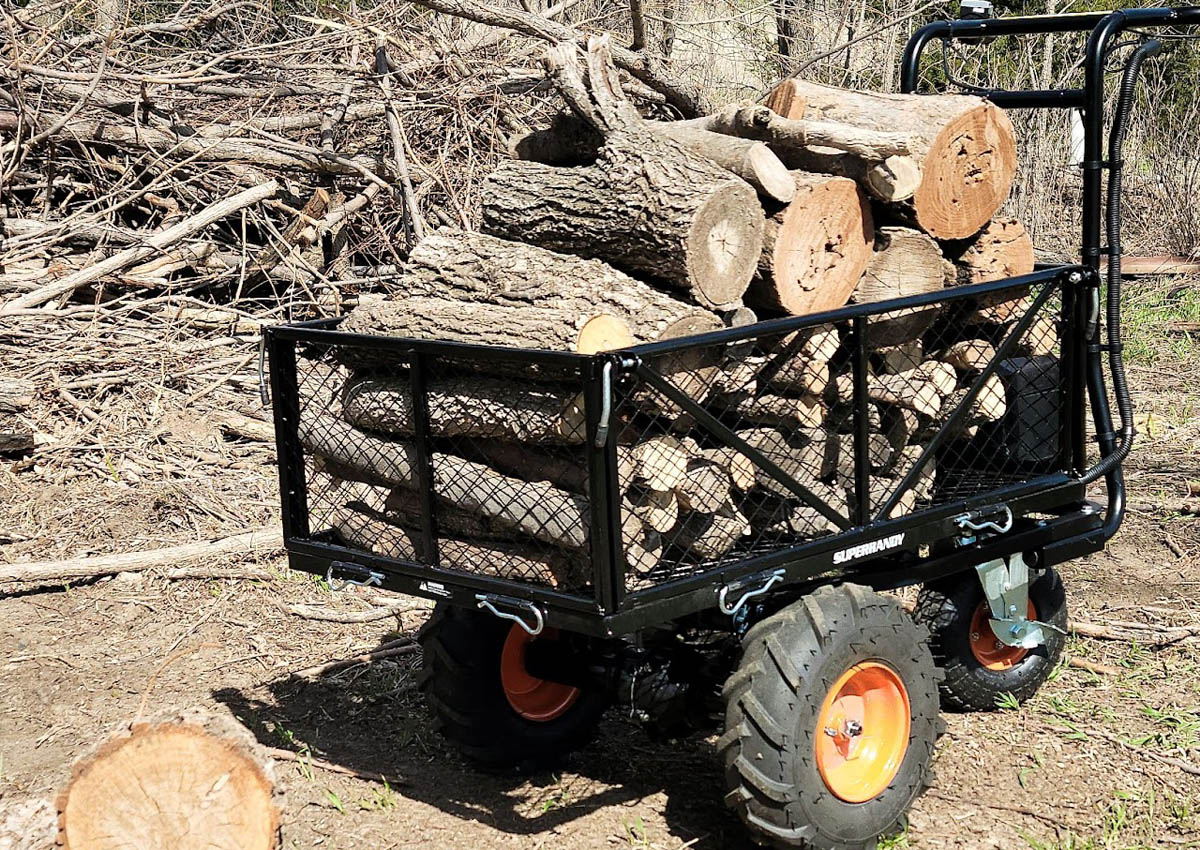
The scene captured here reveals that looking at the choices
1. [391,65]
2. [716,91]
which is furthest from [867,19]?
[391,65]

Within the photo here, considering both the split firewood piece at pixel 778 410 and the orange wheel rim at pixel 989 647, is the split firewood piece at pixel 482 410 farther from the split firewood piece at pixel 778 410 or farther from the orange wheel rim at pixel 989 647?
the orange wheel rim at pixel 989 647

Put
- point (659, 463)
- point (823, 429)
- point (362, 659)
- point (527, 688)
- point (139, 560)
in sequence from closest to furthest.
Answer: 1. point (659, 463)
2. point (823, 429)
3. point (527, 688)
4. point (362, 659)
5. point (139, 560)

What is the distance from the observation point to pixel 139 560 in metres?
6.05

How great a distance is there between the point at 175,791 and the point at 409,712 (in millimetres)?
1641

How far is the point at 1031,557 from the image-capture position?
426 cm

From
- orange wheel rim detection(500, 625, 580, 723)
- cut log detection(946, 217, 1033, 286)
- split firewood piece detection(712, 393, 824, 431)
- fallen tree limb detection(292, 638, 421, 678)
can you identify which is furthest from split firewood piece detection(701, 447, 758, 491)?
fallen tree limb detection(292, 638, 421, 678)

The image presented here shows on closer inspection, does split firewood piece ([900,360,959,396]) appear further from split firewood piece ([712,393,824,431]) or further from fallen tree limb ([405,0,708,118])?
fallen tree limb ([405,0,708,118])

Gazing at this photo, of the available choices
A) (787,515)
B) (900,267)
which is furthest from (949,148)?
(787,515)

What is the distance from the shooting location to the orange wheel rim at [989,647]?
4.50 metres

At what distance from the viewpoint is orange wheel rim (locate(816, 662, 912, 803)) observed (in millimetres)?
3539

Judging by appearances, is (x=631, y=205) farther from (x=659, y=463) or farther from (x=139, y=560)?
(x=139, y=560)

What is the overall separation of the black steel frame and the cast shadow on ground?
29.2 inches

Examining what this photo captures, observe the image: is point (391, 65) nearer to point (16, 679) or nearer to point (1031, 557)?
point (16, 679)

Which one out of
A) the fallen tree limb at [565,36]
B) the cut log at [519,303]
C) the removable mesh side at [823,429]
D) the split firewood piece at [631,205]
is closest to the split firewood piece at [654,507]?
the removable mesh side at [823,429]
